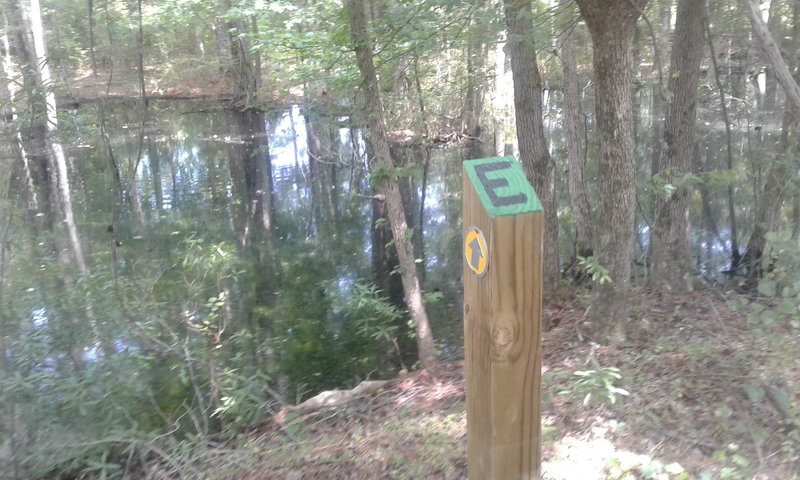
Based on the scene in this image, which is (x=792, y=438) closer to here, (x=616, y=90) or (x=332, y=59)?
(x=616, y=90)

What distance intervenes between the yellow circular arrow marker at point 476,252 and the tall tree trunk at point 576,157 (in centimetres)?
728

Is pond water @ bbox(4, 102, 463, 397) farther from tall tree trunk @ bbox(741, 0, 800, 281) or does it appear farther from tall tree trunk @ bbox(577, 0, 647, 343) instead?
tall tree trunk @ bbox(741, 0, 800, 281)

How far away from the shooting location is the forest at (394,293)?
370cm

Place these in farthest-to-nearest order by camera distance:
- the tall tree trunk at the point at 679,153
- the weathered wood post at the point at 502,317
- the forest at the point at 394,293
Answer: the tall tree trunk at the point at 679,153, the forest at the point at 394,293, the weathered wood post at the point at 502,317

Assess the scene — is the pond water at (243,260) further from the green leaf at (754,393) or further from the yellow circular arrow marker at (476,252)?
the yellow circular arrow marker at (476,252)

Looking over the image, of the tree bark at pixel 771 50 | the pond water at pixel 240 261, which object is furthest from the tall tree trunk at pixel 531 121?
the tree bark at pixel 771 50

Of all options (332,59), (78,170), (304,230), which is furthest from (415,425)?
(78,170)

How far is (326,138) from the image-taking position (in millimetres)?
22047

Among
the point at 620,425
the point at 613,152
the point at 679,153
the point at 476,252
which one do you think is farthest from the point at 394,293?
the point at 476,252

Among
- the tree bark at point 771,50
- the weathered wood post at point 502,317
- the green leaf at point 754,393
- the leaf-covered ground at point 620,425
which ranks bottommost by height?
the leaf-covered ground at point 620,425

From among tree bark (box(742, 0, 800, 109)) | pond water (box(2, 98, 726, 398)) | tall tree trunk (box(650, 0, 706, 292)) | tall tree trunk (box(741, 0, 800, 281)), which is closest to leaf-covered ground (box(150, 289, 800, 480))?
tree bark (box(742, 0, 800, 109))

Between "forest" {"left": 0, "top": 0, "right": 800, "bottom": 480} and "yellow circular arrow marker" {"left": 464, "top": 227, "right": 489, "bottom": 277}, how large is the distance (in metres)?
1.40

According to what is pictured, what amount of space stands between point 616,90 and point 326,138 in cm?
1804

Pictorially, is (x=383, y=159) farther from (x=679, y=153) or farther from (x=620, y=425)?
(x=620, y=425)
